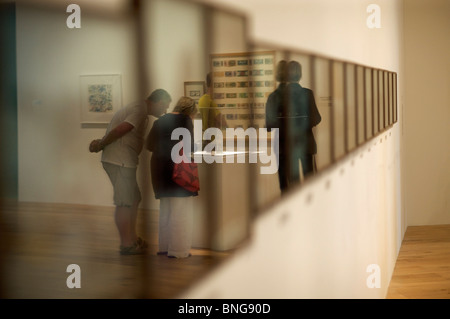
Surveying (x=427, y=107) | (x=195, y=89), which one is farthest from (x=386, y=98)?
(x=195, y=89)

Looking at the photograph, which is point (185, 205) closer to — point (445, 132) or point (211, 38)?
point (211, 38)

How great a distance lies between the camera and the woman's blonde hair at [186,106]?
1.44 m

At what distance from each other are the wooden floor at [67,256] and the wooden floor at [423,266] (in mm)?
3530

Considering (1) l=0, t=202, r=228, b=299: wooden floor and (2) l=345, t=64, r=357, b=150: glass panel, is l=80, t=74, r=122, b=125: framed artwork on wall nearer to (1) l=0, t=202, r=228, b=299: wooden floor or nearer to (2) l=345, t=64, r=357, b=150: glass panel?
(1) l=0, t=202, r=228, b=299: wooden floor

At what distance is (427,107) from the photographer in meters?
7.58

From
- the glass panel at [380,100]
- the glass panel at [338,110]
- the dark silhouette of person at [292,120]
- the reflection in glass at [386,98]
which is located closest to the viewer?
the dark silhouette of person at [292,120]

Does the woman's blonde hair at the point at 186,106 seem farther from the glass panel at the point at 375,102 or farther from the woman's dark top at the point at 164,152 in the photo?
the glass panel at the point at 375,102

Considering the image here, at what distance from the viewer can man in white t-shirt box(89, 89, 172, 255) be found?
138cm

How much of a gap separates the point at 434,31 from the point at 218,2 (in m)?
6.51

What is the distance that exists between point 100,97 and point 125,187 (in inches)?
7.6

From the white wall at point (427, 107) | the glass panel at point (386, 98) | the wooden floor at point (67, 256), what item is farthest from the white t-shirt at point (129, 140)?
the white wall at point (427, 107)

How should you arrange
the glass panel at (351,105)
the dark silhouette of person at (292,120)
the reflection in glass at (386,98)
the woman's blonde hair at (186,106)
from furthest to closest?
1. the reflection in glass at (386,98)
2. the glass panel at (351,105)
3. the dark silhouette of person at (292,120)
4. the woman's blonde hair at (186,106)

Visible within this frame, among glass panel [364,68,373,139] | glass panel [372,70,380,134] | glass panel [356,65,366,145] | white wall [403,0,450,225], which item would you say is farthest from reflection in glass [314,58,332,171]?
white wall [403,0,450,225]
